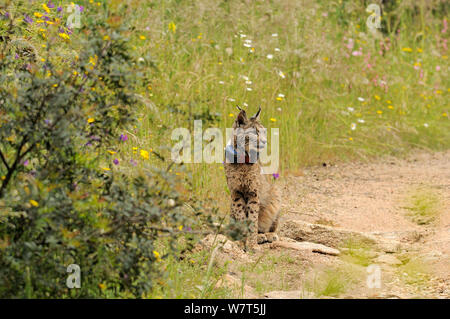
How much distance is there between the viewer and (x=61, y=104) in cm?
305

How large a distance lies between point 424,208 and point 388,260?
1153mm

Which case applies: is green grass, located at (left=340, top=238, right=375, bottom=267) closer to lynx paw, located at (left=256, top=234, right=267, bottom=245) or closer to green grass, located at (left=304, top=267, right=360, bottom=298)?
green grass, located at (left=304, top=267, right=360, bottom=298)

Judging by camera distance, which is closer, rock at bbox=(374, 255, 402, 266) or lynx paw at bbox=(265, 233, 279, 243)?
rock at bbox=(374, 255, 402, 266)

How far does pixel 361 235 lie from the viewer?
513cm

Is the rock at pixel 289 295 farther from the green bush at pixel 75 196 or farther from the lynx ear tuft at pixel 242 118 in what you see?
the lynx ear tuft at pixel 242 118

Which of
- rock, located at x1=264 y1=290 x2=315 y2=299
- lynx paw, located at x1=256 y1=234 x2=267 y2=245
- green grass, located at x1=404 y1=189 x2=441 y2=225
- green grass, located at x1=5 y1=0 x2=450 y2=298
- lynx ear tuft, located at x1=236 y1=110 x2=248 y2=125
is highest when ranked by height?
green grass, located at x1=5 y1=0 x2=450 y2=298

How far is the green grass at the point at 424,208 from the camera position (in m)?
5.85

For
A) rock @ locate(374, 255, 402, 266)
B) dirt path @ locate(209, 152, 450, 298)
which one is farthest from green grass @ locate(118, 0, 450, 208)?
rock @ locate(374, 255, 402, 266)

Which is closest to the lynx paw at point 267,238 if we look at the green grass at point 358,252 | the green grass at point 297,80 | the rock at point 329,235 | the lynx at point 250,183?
the lynx at point 250,183

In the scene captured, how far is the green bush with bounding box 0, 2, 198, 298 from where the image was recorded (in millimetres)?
3000

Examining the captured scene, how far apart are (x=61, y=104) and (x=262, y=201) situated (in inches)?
95.7

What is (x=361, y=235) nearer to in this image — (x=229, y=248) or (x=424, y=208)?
(x=424, y=208)

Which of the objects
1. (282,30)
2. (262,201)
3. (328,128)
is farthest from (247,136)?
(282,30)
